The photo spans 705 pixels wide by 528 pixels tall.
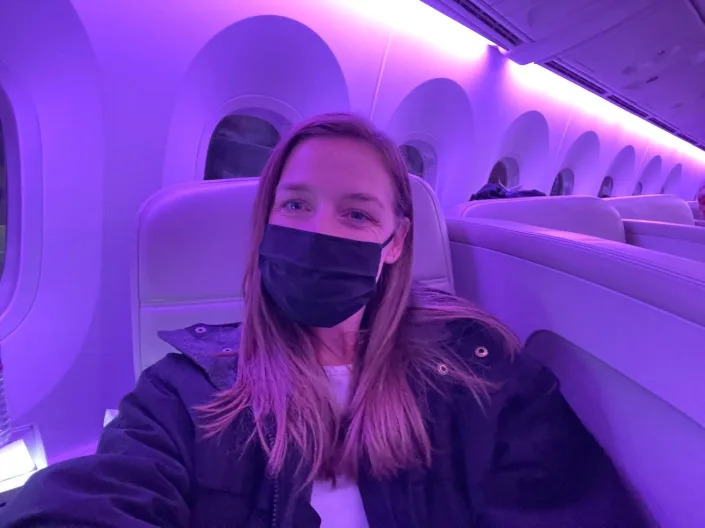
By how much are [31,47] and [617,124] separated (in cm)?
752

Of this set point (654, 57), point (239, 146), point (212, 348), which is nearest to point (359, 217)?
point (212, 348)

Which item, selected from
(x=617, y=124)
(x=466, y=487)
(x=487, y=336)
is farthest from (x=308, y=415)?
(x=617, y=124)

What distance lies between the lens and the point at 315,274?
3.06 ft

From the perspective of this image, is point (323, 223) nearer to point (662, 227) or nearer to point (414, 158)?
point (662, 227)

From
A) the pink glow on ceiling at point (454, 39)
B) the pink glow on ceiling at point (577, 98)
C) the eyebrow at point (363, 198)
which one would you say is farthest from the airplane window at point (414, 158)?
the eyebrow at point (363, 198)

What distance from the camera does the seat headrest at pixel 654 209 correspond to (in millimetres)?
3133

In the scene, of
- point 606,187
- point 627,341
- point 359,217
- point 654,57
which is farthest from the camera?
point 606,187

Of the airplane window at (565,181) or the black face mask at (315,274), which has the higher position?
the airplane window at (565,181)

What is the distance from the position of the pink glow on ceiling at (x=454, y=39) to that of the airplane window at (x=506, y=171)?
3.04 ft

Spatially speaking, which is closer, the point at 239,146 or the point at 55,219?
the point at 55,219

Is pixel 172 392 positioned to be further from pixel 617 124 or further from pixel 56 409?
pixel 617 124

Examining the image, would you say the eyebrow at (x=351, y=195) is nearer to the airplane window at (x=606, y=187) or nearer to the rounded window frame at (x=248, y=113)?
the rounded window frame at (x=248, y=113)

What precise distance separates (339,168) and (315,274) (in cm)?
27

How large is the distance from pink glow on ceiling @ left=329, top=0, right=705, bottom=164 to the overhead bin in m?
2.15
